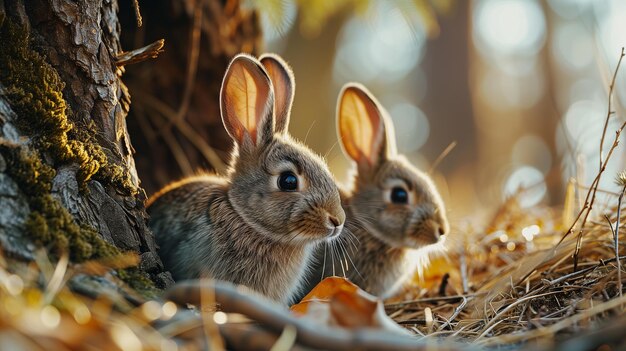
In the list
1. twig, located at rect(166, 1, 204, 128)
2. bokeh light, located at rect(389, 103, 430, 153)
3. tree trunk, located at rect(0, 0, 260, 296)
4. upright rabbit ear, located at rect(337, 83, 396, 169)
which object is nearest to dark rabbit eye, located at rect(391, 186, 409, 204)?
upright rabbit ear, located at rect(337, 83, 396, 169)

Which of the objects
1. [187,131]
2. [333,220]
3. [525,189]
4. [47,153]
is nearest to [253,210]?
[333,220]

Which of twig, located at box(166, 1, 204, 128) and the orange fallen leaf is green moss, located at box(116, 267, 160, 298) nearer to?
the orange fallen leaf

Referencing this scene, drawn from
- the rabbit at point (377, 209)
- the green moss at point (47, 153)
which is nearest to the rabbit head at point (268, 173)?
the rabbit at point (377, 209)

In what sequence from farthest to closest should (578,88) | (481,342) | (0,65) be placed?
1. (578,88)
2. (0,65)
3. (481,342)

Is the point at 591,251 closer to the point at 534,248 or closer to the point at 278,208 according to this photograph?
the point at 534,248

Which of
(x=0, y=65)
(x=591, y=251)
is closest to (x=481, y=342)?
(x=591, y=251)

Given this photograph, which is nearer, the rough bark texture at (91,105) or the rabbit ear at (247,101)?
the rough bark texture at (91,105)

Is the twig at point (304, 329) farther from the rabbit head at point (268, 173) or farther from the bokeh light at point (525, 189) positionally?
the bokeh light at point (525, 189)
